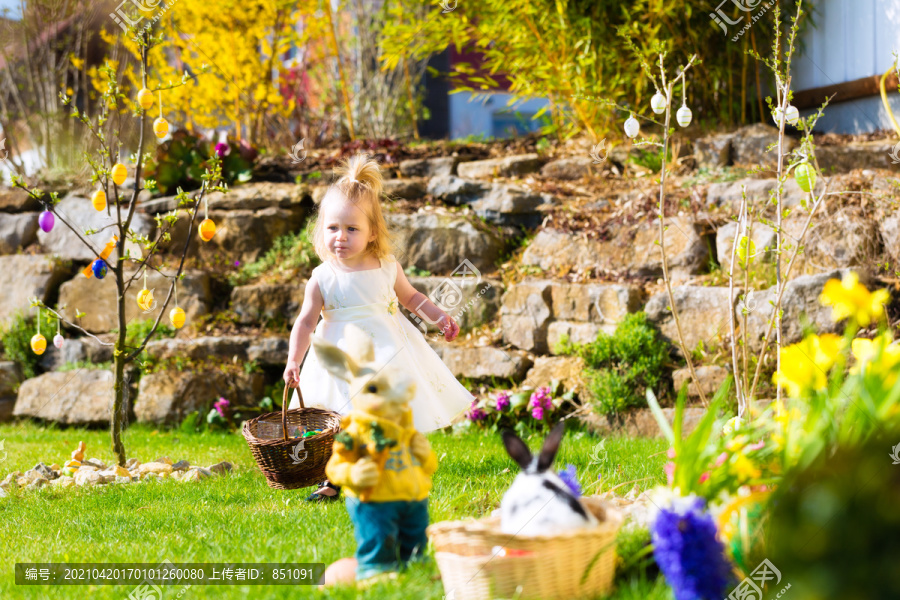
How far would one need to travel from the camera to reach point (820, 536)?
42.3 inches

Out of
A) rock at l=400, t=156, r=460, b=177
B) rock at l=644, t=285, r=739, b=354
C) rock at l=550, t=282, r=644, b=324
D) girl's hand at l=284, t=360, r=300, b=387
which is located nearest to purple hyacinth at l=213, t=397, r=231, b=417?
girl's hand at l=284, t=360, r=300, b=387

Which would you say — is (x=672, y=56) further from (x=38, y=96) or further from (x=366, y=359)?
(x=38, y=96)

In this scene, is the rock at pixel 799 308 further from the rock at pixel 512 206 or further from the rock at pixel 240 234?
the rock at pixel 240 234

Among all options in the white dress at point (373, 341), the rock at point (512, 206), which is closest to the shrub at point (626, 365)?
the white dress at point (373, 341)

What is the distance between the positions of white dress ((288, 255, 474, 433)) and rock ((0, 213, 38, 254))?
4441 mm

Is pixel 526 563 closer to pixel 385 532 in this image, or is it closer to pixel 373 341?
pixel 385 532

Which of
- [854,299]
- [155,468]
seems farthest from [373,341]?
[854,299]

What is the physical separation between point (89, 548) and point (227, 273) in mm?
3733

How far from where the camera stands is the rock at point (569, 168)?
6113 mm

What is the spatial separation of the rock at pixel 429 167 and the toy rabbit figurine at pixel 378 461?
4.89 meters

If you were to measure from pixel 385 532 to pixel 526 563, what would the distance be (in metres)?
0.39

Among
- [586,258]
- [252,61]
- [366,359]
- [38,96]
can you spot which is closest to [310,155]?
[252,61]

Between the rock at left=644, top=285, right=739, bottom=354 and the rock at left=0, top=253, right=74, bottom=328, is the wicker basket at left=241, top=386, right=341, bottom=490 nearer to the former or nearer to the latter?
the rock at left=644, top=285, right=739, bottom=354

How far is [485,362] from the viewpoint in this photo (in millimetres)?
4961
